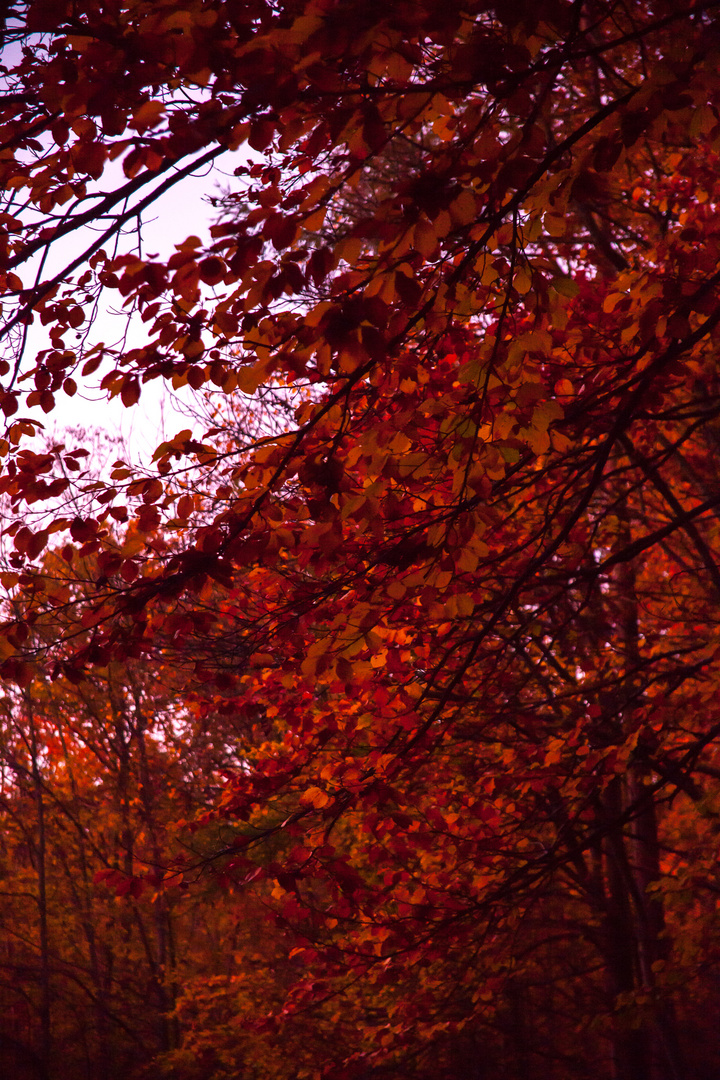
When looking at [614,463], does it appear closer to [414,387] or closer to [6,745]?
[414,387]

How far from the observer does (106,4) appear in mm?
2732

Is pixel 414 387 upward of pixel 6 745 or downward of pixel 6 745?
downward

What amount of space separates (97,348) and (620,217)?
6549mm

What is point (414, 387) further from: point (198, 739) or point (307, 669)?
point (198, 739)

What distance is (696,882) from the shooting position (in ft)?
15.8

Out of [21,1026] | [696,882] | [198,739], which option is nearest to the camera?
[696,882]

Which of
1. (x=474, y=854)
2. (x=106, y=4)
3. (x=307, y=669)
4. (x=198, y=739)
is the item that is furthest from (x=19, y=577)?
(x=198, y=739)

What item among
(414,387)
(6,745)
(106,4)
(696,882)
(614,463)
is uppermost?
(6,745)

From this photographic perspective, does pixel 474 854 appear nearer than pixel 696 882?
No

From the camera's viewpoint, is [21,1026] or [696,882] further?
[21,1026]

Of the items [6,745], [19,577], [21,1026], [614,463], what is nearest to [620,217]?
[614,463]

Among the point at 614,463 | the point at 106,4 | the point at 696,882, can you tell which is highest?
the point at 614,463

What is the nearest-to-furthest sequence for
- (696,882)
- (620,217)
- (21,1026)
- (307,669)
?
1. (307,669)
2. (696,882)
3. (620,217)
4. (21,1026)

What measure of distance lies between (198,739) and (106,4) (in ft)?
41.6
